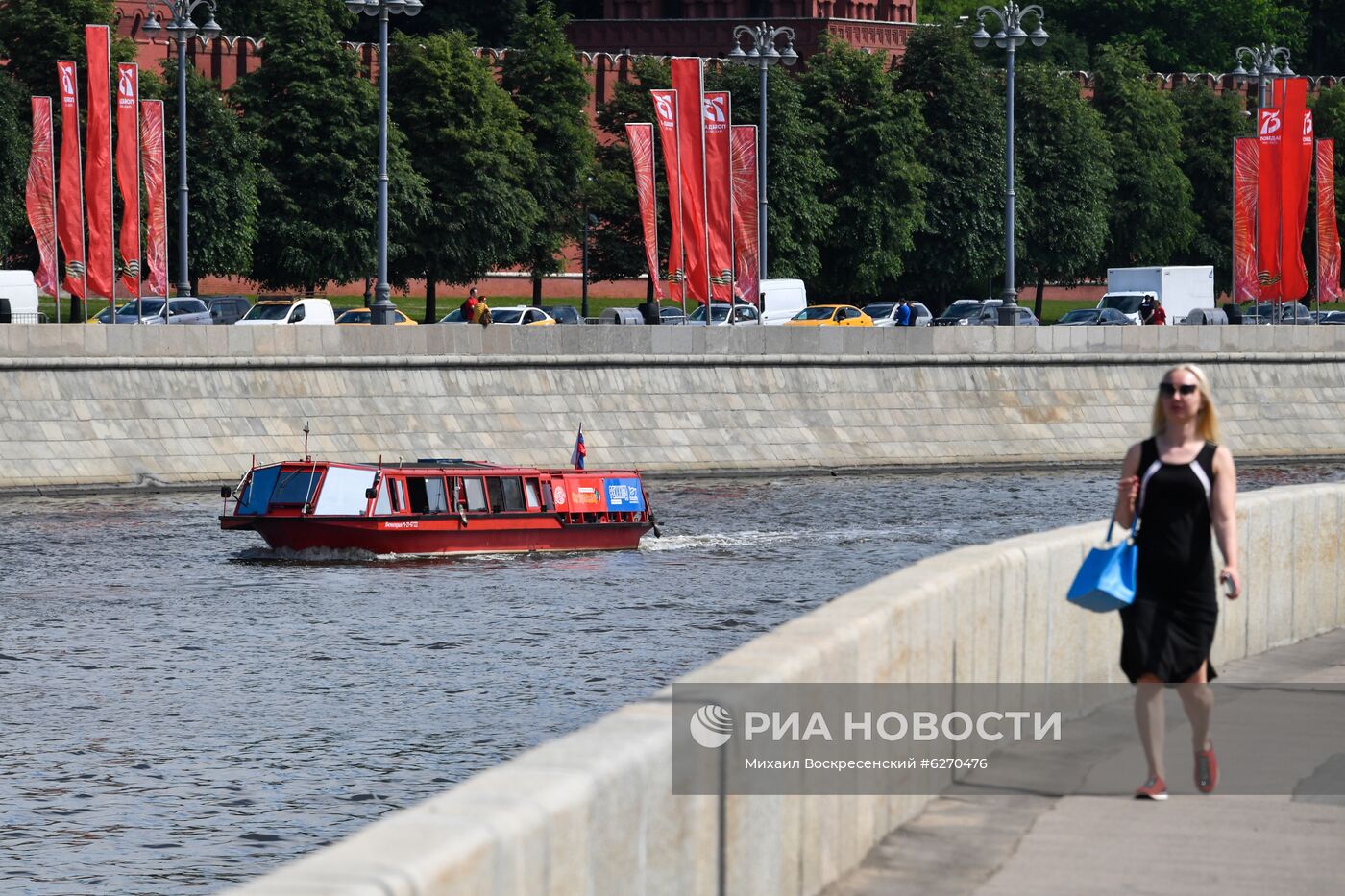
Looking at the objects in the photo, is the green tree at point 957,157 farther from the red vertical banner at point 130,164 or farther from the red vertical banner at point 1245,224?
the red vertical banner at point 130,164

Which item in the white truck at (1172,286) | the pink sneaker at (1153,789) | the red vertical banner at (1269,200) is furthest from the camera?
the white truck at (1172,286)

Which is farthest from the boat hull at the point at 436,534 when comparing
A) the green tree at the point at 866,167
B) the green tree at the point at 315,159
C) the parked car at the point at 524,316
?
the green tree at the point at 866,167

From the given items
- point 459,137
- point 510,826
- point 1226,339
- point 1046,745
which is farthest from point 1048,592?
point 459,137

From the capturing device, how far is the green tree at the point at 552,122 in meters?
67.8

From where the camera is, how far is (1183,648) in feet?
28.9

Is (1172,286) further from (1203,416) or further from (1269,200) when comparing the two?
(1203,416)

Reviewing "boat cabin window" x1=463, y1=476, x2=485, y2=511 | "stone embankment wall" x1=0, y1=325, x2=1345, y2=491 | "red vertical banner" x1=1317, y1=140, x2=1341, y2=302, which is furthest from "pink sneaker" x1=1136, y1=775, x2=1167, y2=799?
"red vertical banner" x1=1317, y1=140, x2=1341, y2=302

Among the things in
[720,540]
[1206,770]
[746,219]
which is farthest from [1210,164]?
[1206,770]

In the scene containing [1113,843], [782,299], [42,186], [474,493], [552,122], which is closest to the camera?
[1113,843]

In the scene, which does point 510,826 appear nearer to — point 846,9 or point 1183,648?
point 1183,648

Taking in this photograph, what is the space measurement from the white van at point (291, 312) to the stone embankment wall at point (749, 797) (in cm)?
4118

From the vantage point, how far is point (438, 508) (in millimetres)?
32469

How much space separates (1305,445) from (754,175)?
13.9m

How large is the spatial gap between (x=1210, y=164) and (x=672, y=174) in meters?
44.0
